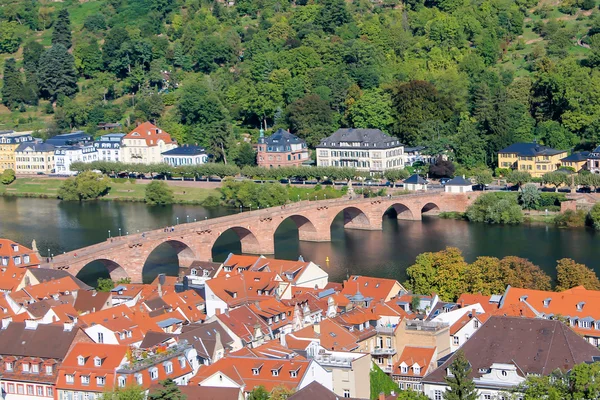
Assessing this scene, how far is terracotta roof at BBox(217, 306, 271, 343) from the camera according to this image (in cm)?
5047

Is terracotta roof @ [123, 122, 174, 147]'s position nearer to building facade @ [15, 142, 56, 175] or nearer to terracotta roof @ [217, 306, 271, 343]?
building facade @ [15, 142, 56, 175]

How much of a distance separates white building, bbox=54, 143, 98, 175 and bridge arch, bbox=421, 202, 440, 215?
39800 mm

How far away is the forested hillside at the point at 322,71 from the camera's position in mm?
111438

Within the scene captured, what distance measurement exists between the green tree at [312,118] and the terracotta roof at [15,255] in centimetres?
5102

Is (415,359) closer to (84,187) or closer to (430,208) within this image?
(430,208)

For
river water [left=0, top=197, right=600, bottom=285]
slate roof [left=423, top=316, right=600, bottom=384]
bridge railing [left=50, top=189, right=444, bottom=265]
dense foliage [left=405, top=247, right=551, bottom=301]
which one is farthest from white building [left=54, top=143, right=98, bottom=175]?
slate roof [left=423, top=316, right=600, bottom=384]

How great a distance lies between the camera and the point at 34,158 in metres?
127

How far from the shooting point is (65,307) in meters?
55.5

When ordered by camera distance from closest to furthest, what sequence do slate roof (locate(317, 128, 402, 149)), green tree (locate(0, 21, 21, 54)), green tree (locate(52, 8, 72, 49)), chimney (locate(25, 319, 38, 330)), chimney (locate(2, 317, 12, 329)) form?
1. chimney (locate(25, 319, 38, 330))
2. chimney (locate(2, 317, 12, 329))
3. slate roof (locate(317, 128, 402, 149))
4. green tree (locate(52, 8, 72, 49))
5. green tree (locate(0, 21, 21, 54))

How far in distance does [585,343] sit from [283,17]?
3938 inches

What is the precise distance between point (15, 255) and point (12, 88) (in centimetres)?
7640

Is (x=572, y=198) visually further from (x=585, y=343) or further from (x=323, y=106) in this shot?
(x=585, y=343)

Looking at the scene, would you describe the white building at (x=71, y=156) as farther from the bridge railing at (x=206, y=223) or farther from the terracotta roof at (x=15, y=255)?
the terracotta roof at (x=15, y=255)

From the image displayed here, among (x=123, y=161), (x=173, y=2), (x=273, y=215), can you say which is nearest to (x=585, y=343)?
(x=273, y=215)
